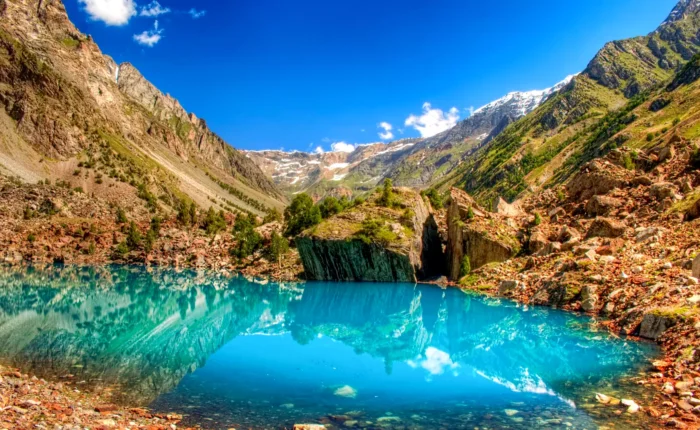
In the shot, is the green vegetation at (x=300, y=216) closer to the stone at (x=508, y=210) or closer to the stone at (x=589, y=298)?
the stone at (x=508, y=210)

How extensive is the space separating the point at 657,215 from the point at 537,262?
12227mm

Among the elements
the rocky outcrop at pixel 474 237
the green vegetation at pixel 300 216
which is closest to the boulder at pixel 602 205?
the rocky outcrop at pixel 474 237

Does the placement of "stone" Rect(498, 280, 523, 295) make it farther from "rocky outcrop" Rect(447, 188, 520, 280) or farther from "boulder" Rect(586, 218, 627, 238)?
"boulder" Rect(586, 218, 627, 238)

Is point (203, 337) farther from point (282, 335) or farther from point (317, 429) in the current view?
point (317, 429)

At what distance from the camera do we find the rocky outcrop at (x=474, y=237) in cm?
5512

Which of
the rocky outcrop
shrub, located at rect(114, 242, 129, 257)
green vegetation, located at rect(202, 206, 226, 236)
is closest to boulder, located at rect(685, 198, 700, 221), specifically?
the rocky outcrop

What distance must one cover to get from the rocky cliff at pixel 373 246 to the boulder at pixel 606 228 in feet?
81.0

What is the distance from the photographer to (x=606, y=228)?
43.4 m

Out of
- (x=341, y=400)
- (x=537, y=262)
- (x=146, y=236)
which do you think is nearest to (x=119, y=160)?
(x=146, y=236)

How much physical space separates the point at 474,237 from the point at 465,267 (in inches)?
175

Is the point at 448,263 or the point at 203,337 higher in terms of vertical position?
the point at 448,263

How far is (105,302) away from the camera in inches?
1791

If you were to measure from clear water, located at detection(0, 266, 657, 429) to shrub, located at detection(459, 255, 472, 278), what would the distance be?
440 inches

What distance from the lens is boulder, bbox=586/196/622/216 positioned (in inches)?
1892
